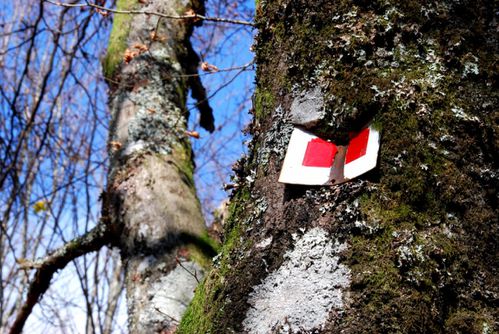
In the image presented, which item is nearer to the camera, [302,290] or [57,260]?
[302,290]

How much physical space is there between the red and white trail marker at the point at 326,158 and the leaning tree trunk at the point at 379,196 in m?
0.01

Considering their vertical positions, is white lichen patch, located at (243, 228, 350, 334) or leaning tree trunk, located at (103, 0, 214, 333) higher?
leaning tree trunk, located at (103, 0, 214, 333)

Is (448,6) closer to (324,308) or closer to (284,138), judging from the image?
(284,138)

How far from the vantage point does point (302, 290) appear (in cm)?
68

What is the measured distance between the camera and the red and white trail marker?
2.41 feet

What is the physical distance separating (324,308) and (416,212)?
18cm

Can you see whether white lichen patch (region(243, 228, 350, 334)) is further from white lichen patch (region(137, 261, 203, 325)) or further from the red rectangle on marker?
white lichen patch (region(137, 261, 203, 325))

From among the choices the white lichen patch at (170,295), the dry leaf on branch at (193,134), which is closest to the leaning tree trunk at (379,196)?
the white lichen patch at (170,295)

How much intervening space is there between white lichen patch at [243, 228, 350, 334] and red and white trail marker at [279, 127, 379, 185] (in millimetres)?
91

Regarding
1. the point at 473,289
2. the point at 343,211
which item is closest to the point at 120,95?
the point at 343,211

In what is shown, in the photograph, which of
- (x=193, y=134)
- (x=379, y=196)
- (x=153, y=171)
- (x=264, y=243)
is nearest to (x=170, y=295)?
(x=153, y=171)

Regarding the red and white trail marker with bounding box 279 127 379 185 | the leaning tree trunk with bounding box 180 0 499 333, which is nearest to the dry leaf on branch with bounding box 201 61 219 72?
the leaning tree trunk with bounding box 180 0 499 333

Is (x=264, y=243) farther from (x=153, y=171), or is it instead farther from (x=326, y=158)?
(x=153, y=171)

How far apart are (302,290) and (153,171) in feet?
5.06
